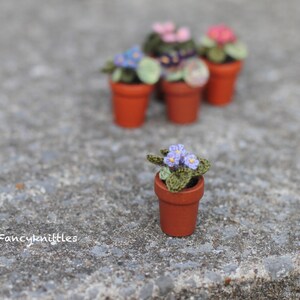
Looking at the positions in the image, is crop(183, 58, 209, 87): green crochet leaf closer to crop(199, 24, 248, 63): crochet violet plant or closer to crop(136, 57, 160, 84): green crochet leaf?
crop(136, 57, 160, 84): green crochet leaf

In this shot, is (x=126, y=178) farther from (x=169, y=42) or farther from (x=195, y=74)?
(x=169, y=42)

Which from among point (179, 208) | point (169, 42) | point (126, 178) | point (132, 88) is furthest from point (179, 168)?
point (169, 42)

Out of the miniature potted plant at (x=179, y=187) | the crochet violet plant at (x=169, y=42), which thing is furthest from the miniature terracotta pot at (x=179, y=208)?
the crochet violet plant at (x=169, y=42)

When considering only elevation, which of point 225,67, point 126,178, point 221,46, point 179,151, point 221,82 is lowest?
point 126,178

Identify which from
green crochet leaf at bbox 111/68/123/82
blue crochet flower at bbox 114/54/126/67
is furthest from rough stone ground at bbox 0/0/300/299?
blue crochet flower at bbox 114/54/126/67

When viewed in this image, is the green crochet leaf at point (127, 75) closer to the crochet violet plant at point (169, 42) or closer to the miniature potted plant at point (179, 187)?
the crochet violet plant at point (169, 42)

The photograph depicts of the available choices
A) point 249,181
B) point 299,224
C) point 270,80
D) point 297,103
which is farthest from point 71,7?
point 299,224

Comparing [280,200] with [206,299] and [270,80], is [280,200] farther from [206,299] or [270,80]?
[270,80]

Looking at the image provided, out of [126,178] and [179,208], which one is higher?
[179,208]
